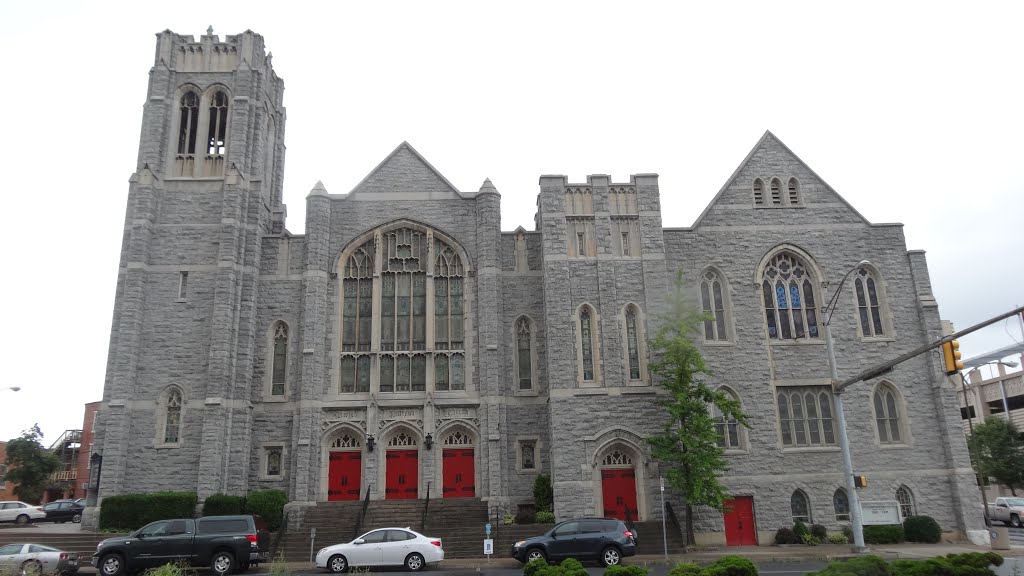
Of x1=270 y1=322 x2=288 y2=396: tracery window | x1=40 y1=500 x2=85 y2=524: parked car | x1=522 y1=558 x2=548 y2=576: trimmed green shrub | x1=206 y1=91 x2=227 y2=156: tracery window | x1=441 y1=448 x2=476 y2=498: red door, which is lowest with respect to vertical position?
x1=522 y1=558 x2=548 y2=576: trimmed green shrub

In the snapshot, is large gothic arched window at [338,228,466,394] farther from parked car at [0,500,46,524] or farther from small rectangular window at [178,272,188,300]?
parked car at [0,500,46,524]

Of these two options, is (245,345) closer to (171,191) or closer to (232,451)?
(232,451)

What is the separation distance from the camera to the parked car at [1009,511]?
36.0 m

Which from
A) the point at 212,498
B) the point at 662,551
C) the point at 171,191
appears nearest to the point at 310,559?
the point at 212,498

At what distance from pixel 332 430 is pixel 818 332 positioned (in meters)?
19.3

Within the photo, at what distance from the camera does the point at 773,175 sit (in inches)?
1201

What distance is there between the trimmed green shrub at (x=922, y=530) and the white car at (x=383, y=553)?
1683cm

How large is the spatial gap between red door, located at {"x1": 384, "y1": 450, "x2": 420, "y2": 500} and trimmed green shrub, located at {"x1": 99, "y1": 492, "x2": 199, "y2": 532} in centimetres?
697

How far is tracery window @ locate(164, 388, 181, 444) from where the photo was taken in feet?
91.6

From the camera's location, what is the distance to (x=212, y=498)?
26125 mm

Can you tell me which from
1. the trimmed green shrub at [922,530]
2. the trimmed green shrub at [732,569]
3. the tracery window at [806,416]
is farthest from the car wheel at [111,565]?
the trimmed green shrub at [922,530]

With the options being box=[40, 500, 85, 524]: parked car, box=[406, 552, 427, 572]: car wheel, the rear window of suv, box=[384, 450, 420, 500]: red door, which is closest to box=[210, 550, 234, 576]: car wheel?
the rear window of suv

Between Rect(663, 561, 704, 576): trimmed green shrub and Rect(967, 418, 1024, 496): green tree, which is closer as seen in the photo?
Rect(663, 561, 704, 576): trimmed green shrub

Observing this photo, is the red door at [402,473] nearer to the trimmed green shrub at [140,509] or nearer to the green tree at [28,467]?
the trimmed green shrub at [140,509]
